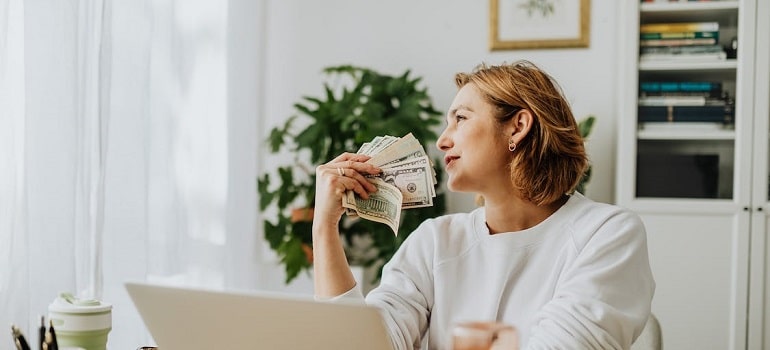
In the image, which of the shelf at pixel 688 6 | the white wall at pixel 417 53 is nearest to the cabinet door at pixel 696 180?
the shelf at pixel 688 6

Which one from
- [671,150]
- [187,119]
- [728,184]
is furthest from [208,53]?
[728,184]

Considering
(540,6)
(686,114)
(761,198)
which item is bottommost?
(761,198)

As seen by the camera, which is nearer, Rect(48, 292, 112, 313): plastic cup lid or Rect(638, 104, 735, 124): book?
Rect(48, 292, 112, 313): plastic cup lid

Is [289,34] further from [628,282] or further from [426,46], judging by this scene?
[628,282]

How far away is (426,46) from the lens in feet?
12.6

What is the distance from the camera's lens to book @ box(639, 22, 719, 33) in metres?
3.21

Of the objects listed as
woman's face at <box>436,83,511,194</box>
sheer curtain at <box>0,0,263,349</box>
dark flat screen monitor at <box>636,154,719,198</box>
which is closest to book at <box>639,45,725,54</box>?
dark flat screen monitor at <box>636,154,719,198</box>

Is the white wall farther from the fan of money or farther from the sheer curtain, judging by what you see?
the fan of money

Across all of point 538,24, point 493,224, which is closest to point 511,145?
point 493,224

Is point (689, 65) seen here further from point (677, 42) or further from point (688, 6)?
point (688, 6)

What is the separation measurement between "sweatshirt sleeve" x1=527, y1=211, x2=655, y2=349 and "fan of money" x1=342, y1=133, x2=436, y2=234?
0.32 m

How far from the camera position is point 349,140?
3564 mm

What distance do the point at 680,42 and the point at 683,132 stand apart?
35 cm

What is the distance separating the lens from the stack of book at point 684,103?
318 centimetres
